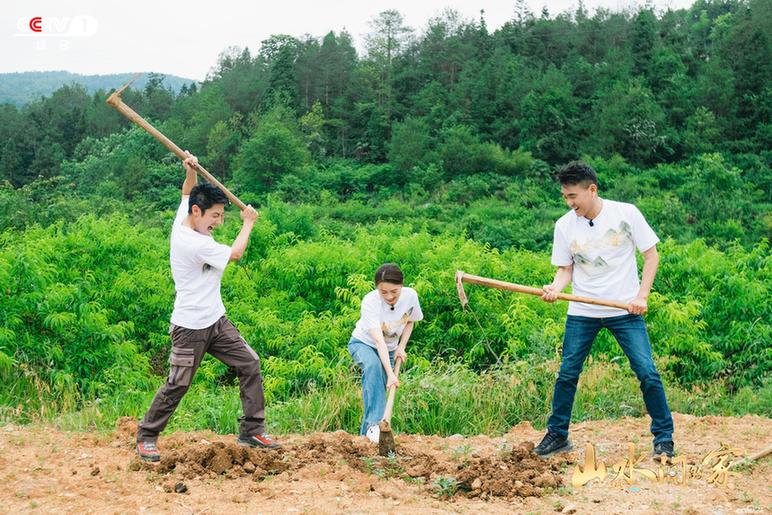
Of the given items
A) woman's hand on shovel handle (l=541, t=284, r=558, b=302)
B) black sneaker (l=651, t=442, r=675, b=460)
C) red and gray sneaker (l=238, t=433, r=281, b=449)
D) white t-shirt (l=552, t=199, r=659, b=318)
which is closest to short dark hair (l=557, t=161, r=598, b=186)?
white t-shirt (l=552, t=199, r=659, b=318)

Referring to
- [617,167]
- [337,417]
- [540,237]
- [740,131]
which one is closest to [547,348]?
[337,417]

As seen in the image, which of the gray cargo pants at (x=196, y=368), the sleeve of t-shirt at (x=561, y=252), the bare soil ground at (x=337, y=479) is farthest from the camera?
the sleeve of t-shirt at (x=561, y=252)

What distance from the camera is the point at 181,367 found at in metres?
4.68

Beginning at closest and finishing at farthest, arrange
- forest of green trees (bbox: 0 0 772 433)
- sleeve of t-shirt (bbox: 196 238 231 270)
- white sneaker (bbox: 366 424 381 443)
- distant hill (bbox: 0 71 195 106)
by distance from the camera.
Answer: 1. sleeve of t-shirt (bbox: 196 238 231 270)
2. white sneaker (bbox: 366 424 381 443)
3. forest of green trees (bbox: 0 0 772 433)
4. distant hill (bbox: 0 71 195 106)

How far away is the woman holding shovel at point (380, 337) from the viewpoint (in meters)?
5.24

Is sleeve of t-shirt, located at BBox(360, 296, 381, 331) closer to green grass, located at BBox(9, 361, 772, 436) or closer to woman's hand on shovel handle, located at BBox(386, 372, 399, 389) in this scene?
woman's hand on shovel handle, located at BBox(386, 372, 399, 389)

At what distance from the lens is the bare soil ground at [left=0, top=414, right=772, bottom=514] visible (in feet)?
13.2

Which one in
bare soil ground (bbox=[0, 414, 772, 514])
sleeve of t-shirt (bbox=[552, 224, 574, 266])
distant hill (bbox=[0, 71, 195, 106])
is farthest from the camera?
distant hill (bbox=[0, 71, 195, 106])

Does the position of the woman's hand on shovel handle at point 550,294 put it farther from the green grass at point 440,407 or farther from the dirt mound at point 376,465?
the green grass at point 440,407

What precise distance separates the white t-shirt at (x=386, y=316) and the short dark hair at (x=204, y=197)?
1.26m

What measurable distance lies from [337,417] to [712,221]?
30.3m

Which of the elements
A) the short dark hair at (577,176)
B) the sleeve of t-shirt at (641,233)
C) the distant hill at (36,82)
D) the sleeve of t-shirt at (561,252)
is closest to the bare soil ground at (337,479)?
the sleeve of t-shirt at (561,252)

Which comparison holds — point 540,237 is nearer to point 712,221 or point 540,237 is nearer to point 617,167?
point 712,221

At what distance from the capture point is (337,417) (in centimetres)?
630
